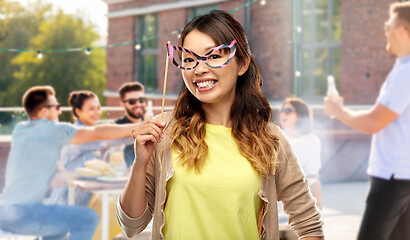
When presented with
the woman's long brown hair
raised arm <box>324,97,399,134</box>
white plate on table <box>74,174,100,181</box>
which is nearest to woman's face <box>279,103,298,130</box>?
raised arm <box>324,97,399,134</box>

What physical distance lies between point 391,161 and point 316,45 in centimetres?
654

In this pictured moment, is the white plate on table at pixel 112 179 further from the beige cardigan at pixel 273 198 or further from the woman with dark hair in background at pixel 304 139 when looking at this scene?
the beige cardigan at pixel 273 198

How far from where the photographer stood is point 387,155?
8.20 ft

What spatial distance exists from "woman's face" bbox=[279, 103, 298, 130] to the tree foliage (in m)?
37.2

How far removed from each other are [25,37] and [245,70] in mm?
46419

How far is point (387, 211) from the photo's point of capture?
8.10 ft

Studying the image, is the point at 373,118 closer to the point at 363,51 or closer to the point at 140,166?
the point at 140,166

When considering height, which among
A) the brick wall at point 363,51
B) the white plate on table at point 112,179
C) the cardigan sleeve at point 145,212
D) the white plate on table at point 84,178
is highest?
the brick wall at point 363,51

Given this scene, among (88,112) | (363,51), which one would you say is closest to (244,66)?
(88,112)

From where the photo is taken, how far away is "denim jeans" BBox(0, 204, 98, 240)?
301 centimetres

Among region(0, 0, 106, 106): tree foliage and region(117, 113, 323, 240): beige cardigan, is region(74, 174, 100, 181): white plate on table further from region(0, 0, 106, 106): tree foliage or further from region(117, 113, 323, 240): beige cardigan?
region(0, 0, 106, 106): tree foliage

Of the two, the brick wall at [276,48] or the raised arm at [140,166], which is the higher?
the brick wall at [276,48]

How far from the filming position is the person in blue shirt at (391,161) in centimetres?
246

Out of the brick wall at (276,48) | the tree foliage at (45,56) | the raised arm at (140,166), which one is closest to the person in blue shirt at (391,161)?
the raised arm at (140,166)
